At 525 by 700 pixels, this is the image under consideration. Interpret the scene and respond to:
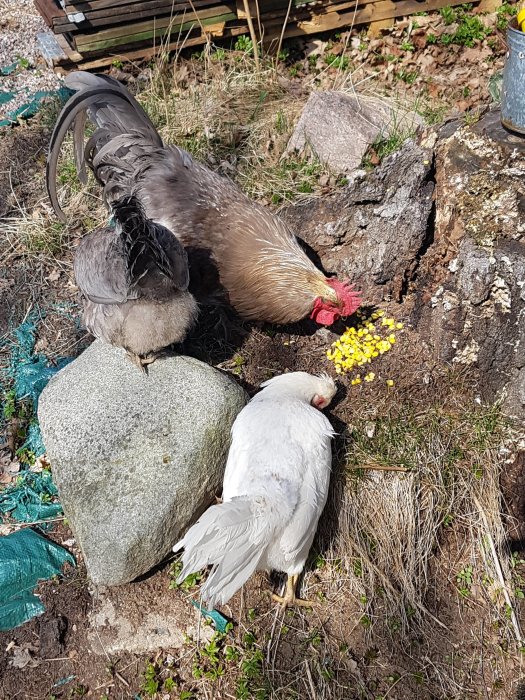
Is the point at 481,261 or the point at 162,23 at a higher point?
the point at 162,23

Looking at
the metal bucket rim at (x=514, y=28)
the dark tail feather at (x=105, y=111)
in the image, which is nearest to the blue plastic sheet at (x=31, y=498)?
the dark tail feather at (x=105, y=111)

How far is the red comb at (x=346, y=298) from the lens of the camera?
417 centimetres

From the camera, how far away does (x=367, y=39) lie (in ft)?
24.3

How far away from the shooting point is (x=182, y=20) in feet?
22.3

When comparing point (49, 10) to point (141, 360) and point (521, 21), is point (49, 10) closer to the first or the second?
A: point (141, 360)

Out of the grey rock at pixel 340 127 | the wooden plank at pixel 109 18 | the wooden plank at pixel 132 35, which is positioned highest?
the wooden plank at pixel 109 18

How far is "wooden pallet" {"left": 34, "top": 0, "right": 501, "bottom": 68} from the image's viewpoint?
6561 mm

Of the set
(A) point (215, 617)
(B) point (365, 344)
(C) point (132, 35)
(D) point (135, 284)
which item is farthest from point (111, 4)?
(A) point (215, 617)

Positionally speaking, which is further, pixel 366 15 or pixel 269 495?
pixel 366 15

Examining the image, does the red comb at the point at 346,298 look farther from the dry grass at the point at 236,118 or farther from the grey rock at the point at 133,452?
the dry grass at the point at 236,118

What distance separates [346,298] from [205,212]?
1292 millimetres

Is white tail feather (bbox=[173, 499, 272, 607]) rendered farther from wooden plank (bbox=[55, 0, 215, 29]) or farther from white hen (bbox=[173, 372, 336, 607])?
wooden plank (bbox=[55, 0, 215, 29])

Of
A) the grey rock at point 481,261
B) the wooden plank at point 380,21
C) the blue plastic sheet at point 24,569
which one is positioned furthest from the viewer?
the wooden plank at point 380,21

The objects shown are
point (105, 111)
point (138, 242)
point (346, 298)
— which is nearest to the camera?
point (138, 242)
